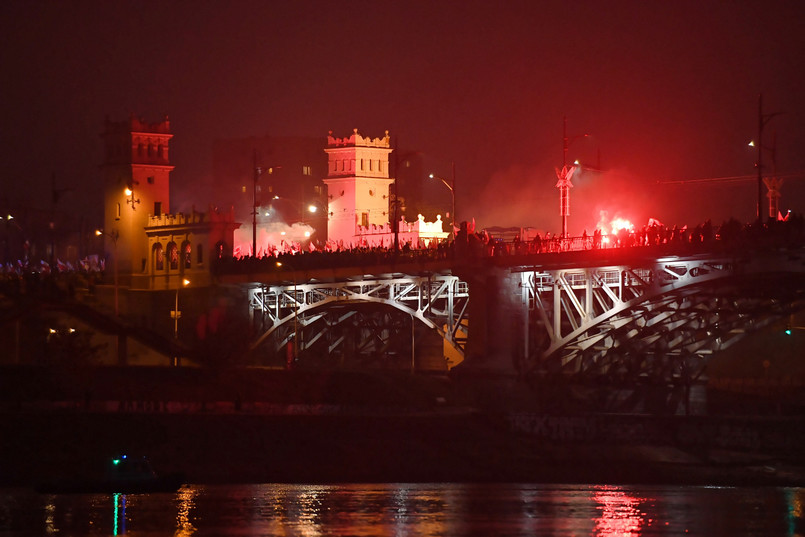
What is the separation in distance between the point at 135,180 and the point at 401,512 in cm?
8205

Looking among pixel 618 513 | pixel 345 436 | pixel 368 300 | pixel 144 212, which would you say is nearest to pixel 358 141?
pixel 144 212

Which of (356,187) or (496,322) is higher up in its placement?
(356,187)

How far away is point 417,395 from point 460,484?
20230 mm

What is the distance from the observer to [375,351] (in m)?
112

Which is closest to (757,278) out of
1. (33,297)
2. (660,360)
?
(660,360)

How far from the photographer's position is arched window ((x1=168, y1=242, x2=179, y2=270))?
124m

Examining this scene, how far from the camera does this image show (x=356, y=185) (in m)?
133

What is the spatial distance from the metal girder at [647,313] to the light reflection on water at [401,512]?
577 inches

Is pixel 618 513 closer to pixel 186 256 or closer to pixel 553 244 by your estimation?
pixel 553 244

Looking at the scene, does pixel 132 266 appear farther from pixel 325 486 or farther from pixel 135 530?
pixel 135 530

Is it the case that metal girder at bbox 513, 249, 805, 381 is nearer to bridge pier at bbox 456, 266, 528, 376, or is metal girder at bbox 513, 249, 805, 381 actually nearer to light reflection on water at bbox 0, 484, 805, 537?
bridge pier at bbox 456, 266, 528, 376

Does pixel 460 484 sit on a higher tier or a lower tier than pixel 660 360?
lower

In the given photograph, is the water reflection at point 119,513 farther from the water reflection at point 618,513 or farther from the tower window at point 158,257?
the tower window at point 158,257

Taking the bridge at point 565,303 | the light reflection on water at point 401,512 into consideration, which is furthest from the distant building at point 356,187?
the light reflection on water at point 401,512
